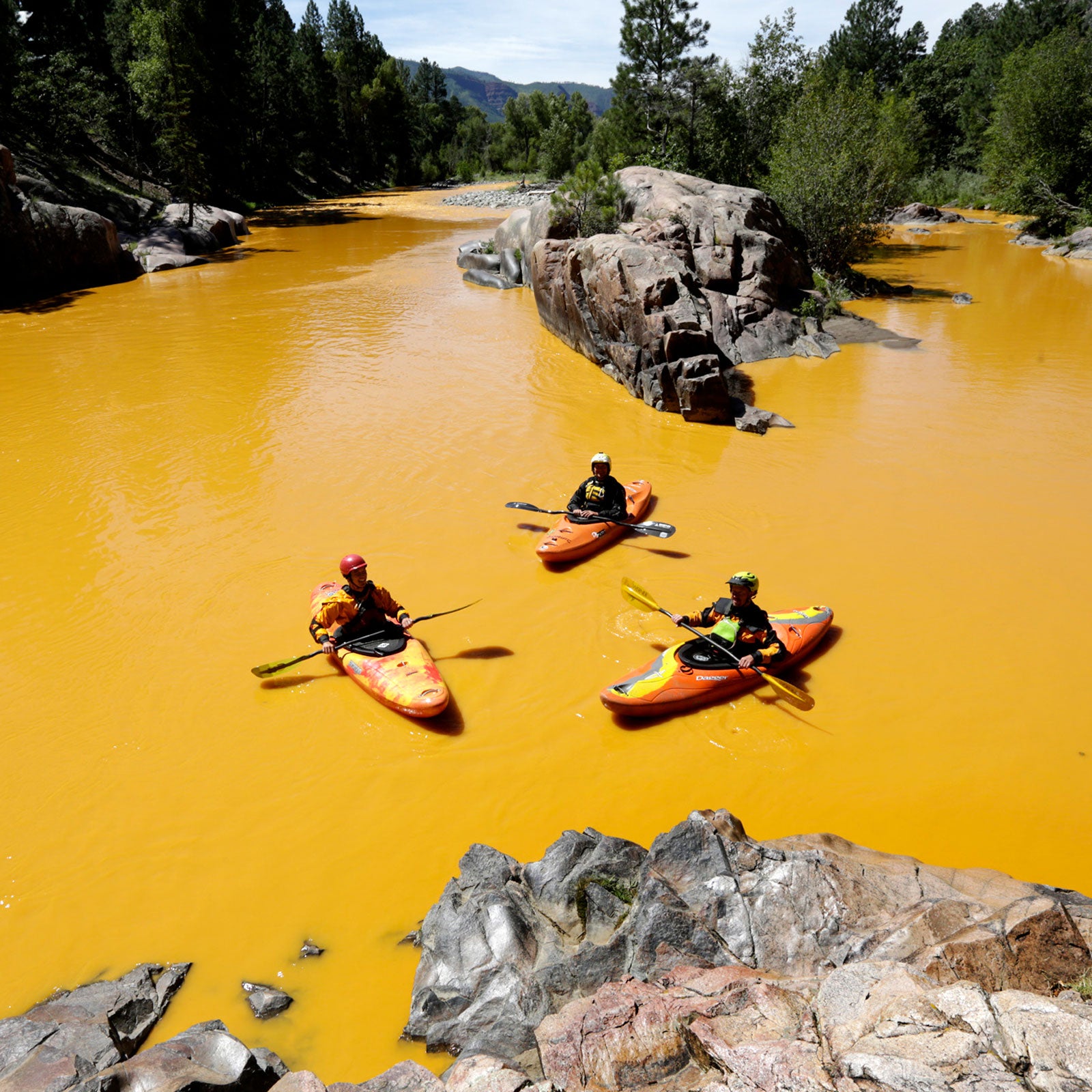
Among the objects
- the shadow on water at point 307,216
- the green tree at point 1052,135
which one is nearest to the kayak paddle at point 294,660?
the green tree at point 1052,135

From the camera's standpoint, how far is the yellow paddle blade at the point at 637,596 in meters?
7.28

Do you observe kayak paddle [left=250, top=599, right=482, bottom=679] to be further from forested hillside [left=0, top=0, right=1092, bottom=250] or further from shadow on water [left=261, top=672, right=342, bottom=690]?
forested hillside [left=0, top=0, right=1092, bottom=250]

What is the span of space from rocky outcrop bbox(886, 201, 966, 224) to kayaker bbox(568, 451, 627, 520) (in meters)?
34.2

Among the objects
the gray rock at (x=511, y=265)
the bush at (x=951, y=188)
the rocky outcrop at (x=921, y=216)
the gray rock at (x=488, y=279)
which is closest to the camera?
the gray rock at (x=488, y=279)

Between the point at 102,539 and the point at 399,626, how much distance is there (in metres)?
4.63

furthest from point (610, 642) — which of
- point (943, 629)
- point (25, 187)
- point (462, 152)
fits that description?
point (462, 152)

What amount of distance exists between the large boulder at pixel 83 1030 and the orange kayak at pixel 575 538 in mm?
5125

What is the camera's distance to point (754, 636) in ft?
21.2

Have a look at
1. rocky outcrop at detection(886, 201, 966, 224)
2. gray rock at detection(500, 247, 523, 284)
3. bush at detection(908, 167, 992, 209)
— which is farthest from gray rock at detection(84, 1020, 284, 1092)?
bush at detection(908, 167, 992, 209)

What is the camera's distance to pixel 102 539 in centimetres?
926

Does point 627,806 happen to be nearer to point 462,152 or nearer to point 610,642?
point 610,642

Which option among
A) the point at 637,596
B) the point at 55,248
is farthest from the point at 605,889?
the point at 55,248

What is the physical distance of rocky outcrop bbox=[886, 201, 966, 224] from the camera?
119ft

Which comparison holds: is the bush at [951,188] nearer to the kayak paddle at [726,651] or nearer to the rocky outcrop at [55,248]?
the rocky outcrop at [55,248]
